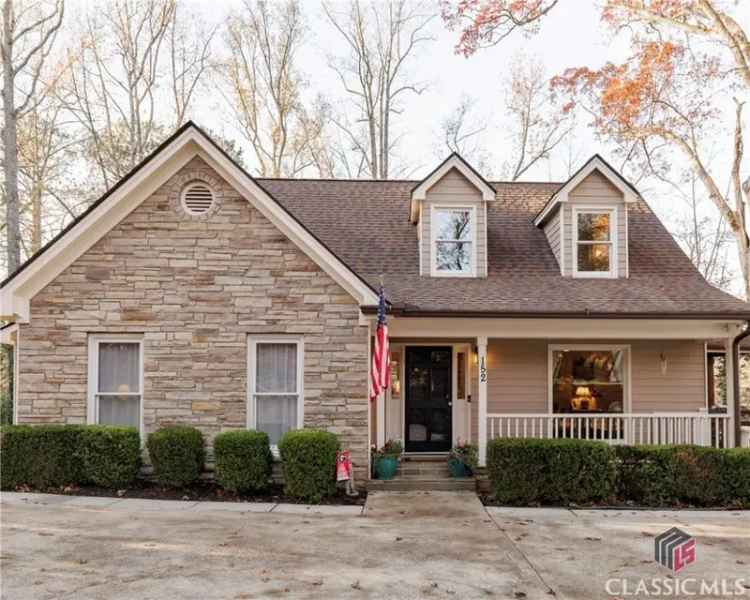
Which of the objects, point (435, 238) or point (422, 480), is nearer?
point (422, 480)

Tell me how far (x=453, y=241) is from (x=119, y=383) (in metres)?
6.39

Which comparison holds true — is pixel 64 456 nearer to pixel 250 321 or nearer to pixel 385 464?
pixel 250 321

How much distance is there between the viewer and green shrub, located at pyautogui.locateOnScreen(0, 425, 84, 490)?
9.80 meters

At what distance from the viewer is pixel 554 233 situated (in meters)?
13.2

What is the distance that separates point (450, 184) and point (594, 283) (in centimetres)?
324

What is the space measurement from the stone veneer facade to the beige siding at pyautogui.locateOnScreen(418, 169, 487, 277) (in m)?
2.73

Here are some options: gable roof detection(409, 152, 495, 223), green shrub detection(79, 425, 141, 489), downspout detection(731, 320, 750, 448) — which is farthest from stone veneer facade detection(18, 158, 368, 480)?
downspout detection(731, 320, 750, 448)

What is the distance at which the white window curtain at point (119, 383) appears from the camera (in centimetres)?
1060

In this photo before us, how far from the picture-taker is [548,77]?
24.5 m

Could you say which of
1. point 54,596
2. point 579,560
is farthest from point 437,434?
point 54,596

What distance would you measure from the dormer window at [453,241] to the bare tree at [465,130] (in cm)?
1351

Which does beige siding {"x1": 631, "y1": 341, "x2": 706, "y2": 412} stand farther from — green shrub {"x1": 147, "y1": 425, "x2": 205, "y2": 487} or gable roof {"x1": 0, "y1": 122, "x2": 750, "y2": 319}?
green shrub {"x1": 147, "y1": 425, "x2": 205, "y2": 487}

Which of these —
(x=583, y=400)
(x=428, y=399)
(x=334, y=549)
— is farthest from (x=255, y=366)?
(x=583, y=400)

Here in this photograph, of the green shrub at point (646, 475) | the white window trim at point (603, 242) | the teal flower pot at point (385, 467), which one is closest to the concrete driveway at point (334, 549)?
the green shrub at point (646, 475)
